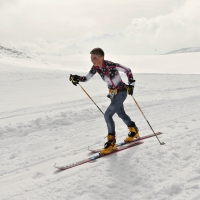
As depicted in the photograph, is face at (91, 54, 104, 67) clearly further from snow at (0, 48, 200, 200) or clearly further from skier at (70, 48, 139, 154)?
snow at (0, 48, 200, 200)

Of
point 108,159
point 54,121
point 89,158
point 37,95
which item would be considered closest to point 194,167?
point 108,159

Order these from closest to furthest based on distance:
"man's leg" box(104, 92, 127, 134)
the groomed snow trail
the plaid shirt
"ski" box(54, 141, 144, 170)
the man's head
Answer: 1. the groomed snow trail
2. "ski" box(54, 141, 144, 170)
3. the man's head
4. the plaid shirt
5. "man's leg" box(104, 92, 127, 134)

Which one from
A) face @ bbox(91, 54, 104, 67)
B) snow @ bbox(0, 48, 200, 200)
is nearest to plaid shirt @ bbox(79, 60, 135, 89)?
face @ bbox(91, 54, 104, 67)

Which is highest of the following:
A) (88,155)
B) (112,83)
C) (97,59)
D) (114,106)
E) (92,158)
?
(97,59)

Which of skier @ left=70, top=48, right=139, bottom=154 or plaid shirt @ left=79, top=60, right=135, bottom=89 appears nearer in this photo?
skier @ left=70, top=48, right=139, bottom=154

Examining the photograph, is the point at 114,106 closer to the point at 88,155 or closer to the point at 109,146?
the point at 109,146

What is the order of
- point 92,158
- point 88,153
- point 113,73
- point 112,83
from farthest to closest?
point 88,153 → point 112,83 → point 113,73 → point 92,158

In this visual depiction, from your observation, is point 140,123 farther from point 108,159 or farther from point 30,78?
point 30,78

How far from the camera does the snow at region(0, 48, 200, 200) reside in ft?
13.9

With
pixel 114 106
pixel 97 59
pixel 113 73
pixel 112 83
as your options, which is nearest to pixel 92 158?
pixel 114 106

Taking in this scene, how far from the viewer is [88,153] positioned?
605 cm

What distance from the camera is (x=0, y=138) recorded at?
7434 mm

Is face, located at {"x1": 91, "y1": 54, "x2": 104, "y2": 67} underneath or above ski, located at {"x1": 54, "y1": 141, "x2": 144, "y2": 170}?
above

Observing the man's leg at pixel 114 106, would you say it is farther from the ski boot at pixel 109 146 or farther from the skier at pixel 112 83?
the ski boot at pixel 109 146
